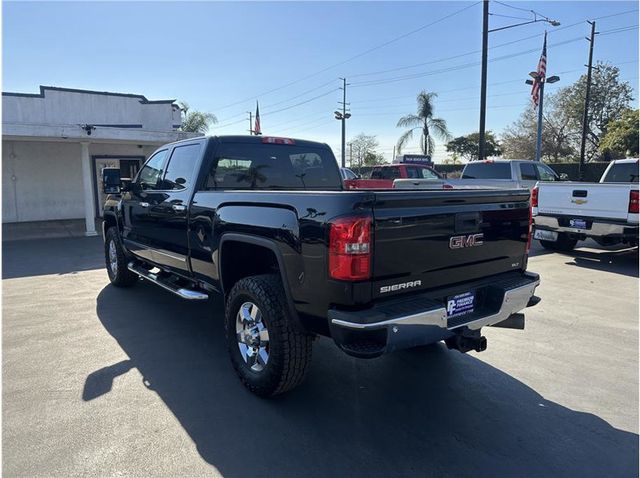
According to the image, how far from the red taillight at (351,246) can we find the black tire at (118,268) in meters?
4.74

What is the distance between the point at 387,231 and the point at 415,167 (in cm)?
1516

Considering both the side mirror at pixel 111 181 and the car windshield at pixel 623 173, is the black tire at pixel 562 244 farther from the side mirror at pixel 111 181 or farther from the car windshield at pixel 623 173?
the side mirror at pixel 111 181

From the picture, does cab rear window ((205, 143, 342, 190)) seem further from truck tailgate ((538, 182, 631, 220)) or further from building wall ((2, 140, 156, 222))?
building wall ((2, 140, 156, 222))

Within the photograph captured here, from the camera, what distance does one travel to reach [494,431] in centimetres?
315

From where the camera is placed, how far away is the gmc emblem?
3.29 metres

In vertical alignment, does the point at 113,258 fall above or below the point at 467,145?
below

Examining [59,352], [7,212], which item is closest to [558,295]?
[59,352]

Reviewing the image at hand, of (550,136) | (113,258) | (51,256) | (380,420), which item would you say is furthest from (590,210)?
(550,136)

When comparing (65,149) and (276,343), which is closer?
(276,343)

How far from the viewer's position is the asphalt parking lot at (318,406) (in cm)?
281

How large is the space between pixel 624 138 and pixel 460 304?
113ft

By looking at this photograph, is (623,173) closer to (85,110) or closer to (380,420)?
(380,420)

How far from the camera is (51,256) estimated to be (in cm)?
997

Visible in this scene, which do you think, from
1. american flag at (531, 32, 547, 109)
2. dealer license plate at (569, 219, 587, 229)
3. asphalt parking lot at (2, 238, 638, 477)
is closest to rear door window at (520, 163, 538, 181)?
dealer license plate at (569, 219, 587, 229)
